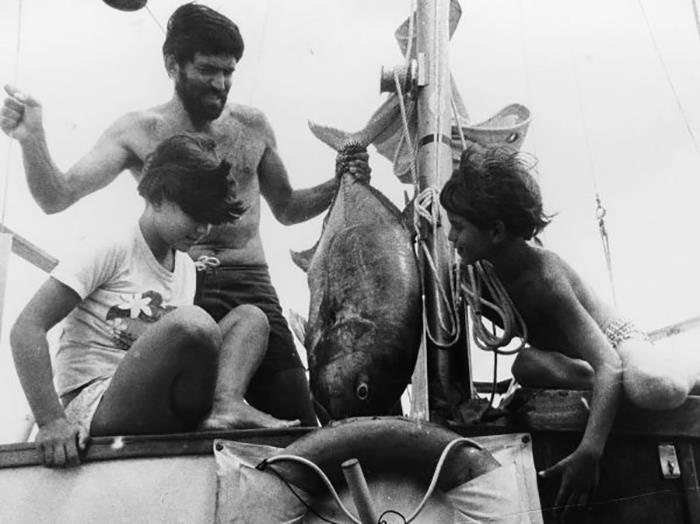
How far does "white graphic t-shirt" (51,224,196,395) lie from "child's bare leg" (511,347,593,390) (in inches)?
61.9

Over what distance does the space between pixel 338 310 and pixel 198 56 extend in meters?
2.57

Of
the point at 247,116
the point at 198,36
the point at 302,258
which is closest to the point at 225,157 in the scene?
the point at 247,116

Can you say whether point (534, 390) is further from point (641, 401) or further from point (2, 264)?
point (2, 264)

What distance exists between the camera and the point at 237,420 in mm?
3193

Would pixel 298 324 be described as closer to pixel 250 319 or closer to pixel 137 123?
pixel 250 319

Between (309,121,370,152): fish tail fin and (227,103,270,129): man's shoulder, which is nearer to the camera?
(309,121,370,152): fish tail fin

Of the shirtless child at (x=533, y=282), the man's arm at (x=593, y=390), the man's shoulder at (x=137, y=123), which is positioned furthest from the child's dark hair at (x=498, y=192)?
the man's shoulder at (x=137, y=123)

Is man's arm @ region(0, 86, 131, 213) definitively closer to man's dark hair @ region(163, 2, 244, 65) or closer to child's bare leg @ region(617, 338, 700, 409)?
man's dark hair @ region(163, 2, 244, 65)

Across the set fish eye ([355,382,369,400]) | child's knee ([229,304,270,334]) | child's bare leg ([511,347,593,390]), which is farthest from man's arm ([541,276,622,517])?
child's knee ([229,304,270,334])

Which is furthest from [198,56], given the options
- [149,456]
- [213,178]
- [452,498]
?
[452,498]

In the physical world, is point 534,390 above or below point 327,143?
below

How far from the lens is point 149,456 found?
9.70ft

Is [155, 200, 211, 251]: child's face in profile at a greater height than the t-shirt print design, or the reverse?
[155, 200, 211, 251]: child's face in profile

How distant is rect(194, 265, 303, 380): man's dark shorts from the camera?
486 centimetres
